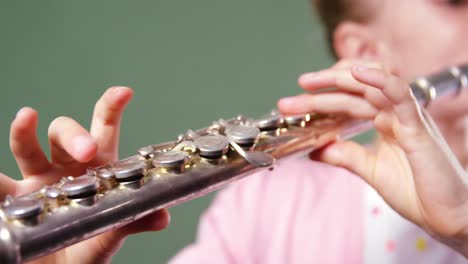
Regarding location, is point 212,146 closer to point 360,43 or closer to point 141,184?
point 141,184

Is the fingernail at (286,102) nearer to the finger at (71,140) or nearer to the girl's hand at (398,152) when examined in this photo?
the girl's hand at (398,152)

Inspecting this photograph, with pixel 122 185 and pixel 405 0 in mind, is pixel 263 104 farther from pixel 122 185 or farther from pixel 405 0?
pixel 122 185

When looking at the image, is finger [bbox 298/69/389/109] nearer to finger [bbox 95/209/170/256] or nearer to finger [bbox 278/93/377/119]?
finger [bbox 278/93/377/119]

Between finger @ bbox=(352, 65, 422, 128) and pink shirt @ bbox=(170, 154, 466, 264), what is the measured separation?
34 cm

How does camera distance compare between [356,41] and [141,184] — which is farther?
[356,41]

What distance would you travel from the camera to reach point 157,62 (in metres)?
1.00

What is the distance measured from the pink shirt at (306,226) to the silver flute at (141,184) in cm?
30

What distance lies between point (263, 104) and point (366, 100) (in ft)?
1.88

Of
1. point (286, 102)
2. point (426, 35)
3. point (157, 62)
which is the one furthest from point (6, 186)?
point (426, 35)

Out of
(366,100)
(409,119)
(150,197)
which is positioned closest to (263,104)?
(366,100)

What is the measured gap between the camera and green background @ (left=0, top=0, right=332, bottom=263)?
83 cm

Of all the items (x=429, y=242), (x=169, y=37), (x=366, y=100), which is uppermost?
(x=169, y=37)

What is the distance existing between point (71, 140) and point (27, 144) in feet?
0.17

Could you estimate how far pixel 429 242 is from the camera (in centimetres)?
77
